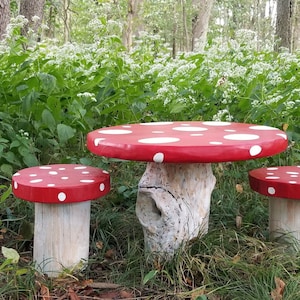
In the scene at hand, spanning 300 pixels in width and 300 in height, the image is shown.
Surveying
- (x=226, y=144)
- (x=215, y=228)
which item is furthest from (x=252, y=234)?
(x=226, y=144)

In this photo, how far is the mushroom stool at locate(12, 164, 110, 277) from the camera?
A: 2109 mm

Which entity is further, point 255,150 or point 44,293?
point 44,293

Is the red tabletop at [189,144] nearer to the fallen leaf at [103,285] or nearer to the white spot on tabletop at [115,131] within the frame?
the white spot on tabletop at [115,131]

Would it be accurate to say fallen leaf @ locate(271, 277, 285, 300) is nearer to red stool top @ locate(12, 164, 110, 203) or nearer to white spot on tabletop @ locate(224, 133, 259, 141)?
white spot on tabletop @ locate(224, 133, 259, 141)

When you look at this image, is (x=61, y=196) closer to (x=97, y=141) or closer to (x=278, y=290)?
(x=97, y=141)

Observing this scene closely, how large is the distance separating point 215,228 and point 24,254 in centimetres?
100

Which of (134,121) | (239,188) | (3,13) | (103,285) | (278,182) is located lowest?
(103,285)

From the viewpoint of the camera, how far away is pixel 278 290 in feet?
6.41

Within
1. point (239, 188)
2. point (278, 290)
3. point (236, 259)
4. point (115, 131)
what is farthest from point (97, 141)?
point (239, 188)

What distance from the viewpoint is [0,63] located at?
3.35 m

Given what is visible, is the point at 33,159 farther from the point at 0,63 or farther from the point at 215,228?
the point at 215,228

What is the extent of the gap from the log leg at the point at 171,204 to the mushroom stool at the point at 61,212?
0.22 m

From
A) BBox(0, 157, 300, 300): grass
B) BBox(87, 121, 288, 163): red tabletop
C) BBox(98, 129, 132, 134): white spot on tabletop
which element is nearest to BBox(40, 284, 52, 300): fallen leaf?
BBox(0, 157, 300, 300): grass

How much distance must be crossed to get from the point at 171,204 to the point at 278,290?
592mm
